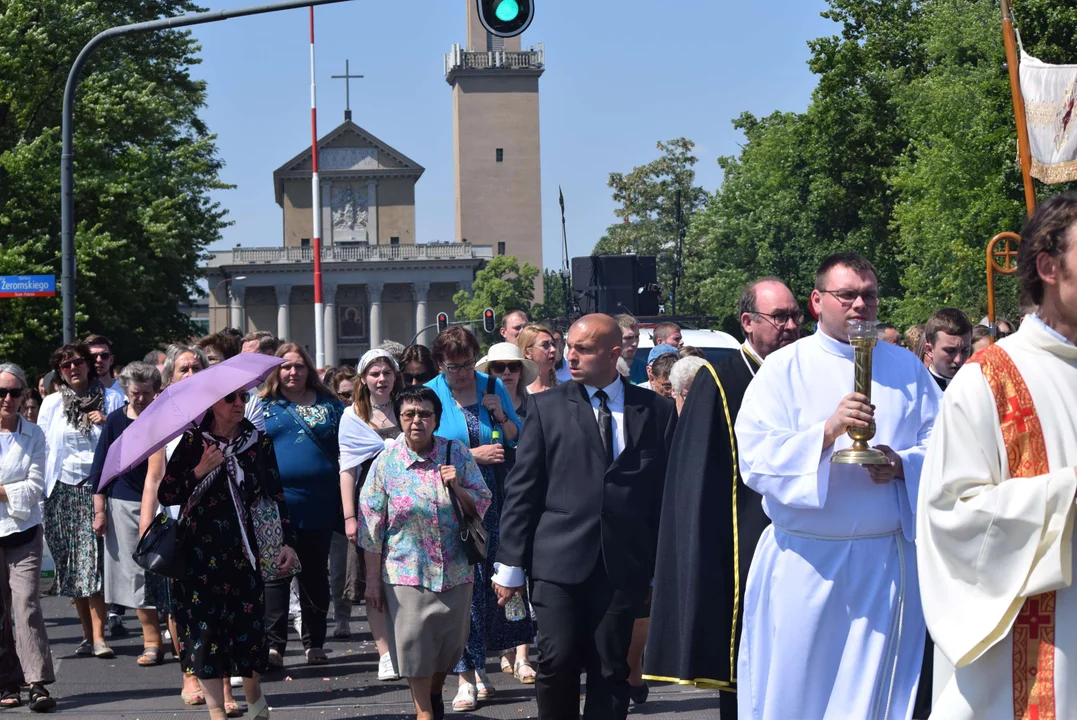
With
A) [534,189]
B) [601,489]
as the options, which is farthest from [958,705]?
[534,189]

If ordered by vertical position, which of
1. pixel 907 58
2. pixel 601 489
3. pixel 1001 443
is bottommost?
pixel 601 489

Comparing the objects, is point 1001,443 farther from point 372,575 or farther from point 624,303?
point 624,303

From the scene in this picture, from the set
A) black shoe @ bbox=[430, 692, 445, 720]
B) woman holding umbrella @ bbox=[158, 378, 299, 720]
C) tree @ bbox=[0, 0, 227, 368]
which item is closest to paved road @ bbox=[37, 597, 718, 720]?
black shoe @ bbox=[430, 692, 445, 720]

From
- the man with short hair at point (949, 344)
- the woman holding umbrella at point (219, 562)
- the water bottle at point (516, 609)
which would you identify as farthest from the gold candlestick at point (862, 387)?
the water bottle at point (516, 609)

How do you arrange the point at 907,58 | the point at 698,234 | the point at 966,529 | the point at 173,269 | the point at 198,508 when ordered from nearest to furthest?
1. the point at 966,529
2. the point at 198,508
3. the point at 173,269
4. the point at 907,58
5. the point at 698,234

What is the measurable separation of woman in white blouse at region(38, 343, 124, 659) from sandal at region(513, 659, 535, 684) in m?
2.96

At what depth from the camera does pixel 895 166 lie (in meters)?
45.2

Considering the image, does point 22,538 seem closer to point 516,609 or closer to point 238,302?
point 516,609

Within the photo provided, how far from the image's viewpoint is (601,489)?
21.8 feet

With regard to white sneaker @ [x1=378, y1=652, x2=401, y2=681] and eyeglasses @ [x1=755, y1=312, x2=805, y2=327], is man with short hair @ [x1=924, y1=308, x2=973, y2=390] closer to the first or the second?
eyeglasses @ [x1=755, y1=312, x2=805, y2=327]

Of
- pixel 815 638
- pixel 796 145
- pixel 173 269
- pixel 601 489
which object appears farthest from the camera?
pixel 796 145

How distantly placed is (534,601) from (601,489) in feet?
1.85

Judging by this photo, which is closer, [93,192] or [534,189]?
[93,192]

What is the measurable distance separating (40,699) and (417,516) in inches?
102
